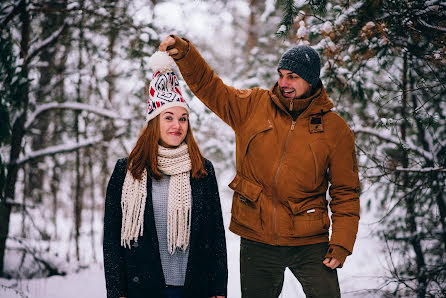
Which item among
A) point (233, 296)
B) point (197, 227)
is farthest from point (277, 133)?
point (233, 296)

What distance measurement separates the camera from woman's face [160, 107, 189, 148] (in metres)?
2.36

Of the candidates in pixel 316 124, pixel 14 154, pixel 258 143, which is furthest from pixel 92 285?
pixel 316 124

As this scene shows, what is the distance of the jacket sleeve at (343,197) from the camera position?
7.91ft

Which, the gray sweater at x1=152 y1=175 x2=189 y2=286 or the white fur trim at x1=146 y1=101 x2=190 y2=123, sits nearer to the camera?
the gray sweater at x1=152 y1=175 x2=189 y2=286

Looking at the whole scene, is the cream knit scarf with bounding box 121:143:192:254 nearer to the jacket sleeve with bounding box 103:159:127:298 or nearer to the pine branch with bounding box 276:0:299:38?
the jacket sleeve with bounding box 103:159:127:298

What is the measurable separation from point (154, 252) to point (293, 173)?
1.05 m

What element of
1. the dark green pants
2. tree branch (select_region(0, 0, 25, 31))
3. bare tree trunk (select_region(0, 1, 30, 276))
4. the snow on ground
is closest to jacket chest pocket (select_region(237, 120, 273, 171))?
the dark green pants

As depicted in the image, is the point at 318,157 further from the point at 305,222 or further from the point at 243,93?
the point at 243,93

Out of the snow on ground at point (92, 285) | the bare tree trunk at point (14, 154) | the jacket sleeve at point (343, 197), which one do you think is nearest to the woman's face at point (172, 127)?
the jacket sleeve at point (343, 197)

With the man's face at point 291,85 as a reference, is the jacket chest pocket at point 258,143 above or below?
below

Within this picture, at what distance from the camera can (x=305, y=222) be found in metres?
2.43

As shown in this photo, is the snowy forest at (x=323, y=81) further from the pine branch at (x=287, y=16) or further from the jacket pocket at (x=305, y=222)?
the jacket pocket at (x=305, y=222)

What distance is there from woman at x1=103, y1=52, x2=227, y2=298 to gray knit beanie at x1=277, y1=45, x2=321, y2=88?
82cm

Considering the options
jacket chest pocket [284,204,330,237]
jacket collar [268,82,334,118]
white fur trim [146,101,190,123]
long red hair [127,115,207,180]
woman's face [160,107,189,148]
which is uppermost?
jacket collar [268,82,334,118]
